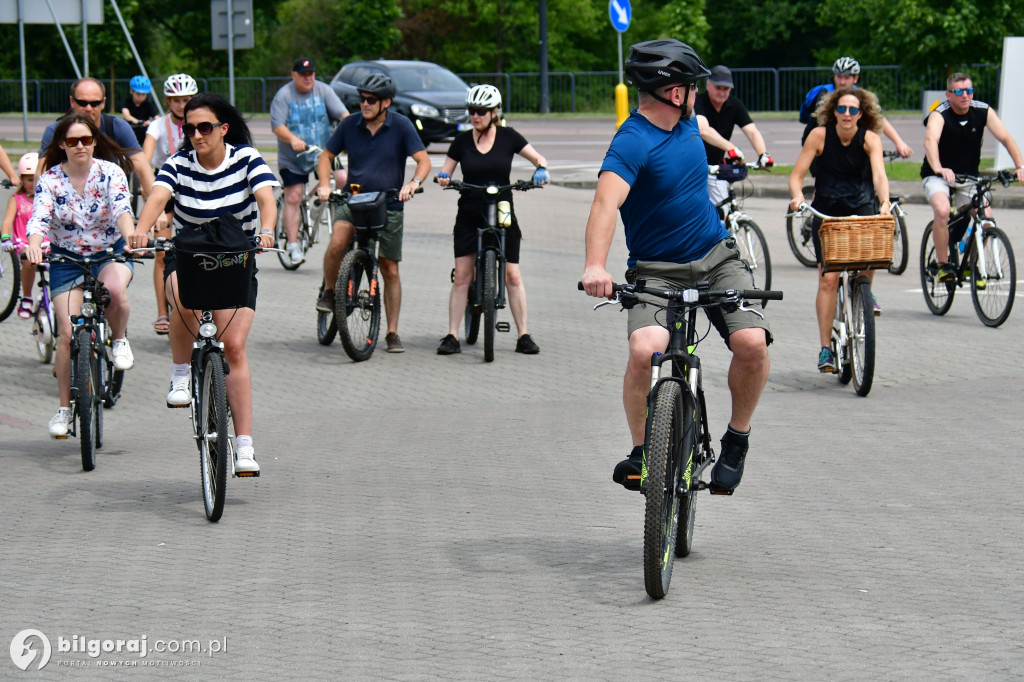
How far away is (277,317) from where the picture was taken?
41.9 feet

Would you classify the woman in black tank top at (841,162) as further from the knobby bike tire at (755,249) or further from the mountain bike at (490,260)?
the knobby bike tire at (755,249)

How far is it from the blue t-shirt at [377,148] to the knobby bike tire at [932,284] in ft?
13.6

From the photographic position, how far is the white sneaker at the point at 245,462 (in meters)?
6.91

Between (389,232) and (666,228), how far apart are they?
5.44 metres

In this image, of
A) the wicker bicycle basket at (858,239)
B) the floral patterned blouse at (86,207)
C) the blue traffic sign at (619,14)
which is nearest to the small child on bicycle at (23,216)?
the floral patterned blouse at (86,207)

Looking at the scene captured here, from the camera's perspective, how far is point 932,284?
1266 centimetres

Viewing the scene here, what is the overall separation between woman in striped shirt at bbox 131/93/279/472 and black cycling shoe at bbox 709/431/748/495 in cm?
209

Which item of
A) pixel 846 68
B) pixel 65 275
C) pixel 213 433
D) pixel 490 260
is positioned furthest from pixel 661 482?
pixel 846 68

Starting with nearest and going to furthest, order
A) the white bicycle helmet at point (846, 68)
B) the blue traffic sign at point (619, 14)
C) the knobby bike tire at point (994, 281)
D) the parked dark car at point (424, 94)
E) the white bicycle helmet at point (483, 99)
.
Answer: the white bicycle helmet at point (483, 99), the knobby bike tire at point (994, 281), the white bicycle helmet at point (846, 68), the blue traffic sign at point (619, 14), the parked dark car at point (424, 94)

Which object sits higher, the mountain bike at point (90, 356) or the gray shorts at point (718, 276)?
the gray shorts at point (718, 276)

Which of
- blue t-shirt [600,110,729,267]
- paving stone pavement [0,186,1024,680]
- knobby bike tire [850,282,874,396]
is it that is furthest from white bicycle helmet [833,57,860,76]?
blue t-shirt [600,110,729,267]

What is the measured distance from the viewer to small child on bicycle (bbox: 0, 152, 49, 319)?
855 centimetres

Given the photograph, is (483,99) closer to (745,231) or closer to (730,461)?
(745,231)

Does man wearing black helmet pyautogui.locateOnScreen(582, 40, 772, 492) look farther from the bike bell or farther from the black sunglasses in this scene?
the bike bell
